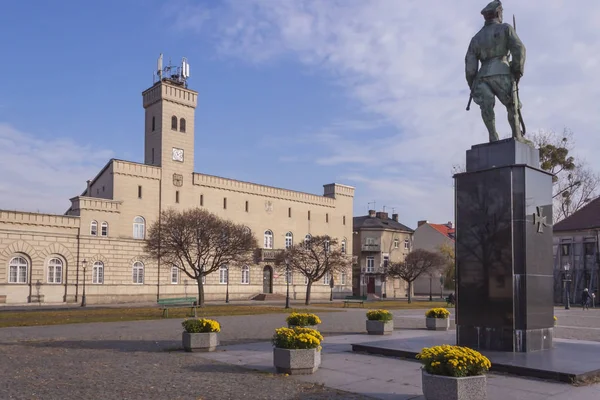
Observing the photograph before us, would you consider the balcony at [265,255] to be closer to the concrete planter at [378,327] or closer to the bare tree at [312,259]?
the bare tree at [312,259]

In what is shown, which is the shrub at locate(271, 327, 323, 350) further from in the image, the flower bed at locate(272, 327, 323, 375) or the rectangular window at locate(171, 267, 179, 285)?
the rectangular window at locate(171, 267, 179, 285)

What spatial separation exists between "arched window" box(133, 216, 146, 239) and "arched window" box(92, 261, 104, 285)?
12.9 ft

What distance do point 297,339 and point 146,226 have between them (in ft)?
137

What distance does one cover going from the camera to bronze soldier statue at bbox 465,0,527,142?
535 inches

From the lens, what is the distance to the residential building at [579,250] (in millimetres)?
52594

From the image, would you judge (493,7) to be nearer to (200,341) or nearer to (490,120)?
(490,120)

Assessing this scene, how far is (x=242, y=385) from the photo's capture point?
33.1 ft

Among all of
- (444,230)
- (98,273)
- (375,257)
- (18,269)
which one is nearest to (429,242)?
(444,230)

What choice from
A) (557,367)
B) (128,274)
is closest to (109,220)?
(128,274)

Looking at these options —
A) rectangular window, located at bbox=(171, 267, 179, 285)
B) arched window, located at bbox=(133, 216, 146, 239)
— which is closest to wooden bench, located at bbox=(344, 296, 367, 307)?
rectangular window, located at bbox=(171, 267, 179, 285)

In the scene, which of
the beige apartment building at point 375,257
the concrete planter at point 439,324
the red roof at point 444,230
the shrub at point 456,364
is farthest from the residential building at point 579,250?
the shrub at point 456,364

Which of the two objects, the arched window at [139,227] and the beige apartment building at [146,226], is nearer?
the beige apartment building at [146,226]

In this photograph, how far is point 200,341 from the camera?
14.3m

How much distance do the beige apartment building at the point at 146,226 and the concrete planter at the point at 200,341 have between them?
2839 cm
